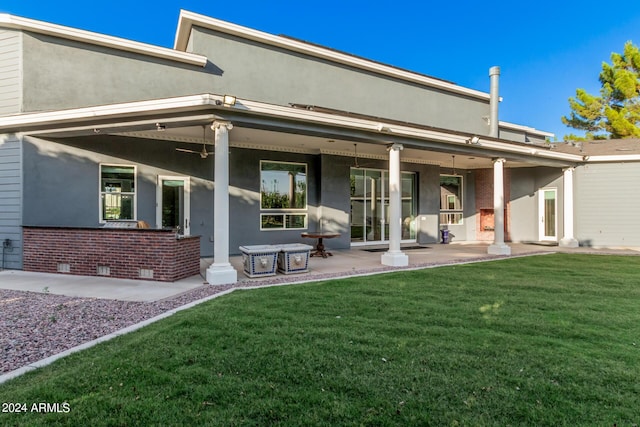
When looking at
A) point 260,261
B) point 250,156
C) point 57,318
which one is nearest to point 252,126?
point 260,261

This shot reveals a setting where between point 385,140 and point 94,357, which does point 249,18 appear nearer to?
point 385,140

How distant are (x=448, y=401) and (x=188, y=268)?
627 centimetres

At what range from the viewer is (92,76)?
9227 mm

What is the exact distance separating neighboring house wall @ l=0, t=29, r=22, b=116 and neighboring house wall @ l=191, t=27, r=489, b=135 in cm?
429

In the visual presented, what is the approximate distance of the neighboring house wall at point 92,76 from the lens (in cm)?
857

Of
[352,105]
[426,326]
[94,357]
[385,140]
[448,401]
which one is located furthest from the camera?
[352,105]

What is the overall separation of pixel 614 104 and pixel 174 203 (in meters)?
27.8

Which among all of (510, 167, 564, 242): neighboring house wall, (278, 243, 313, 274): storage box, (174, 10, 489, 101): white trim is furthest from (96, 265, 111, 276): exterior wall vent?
(510, 167, 564, 242): neighboring house wall

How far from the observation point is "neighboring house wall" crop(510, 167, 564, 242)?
14.3m

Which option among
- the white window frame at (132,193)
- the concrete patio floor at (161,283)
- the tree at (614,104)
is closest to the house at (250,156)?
the white window frame at (132,193)

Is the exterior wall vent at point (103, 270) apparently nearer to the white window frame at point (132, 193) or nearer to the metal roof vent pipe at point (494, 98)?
the white window frame at point (132, 193)

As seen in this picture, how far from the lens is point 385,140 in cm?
899

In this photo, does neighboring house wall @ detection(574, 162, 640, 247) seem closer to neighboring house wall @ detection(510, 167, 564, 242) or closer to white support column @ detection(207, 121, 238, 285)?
neighboring house wall @ detection(510, 167, 564, 242)

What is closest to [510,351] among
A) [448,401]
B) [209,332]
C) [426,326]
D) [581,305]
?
[426,326]
